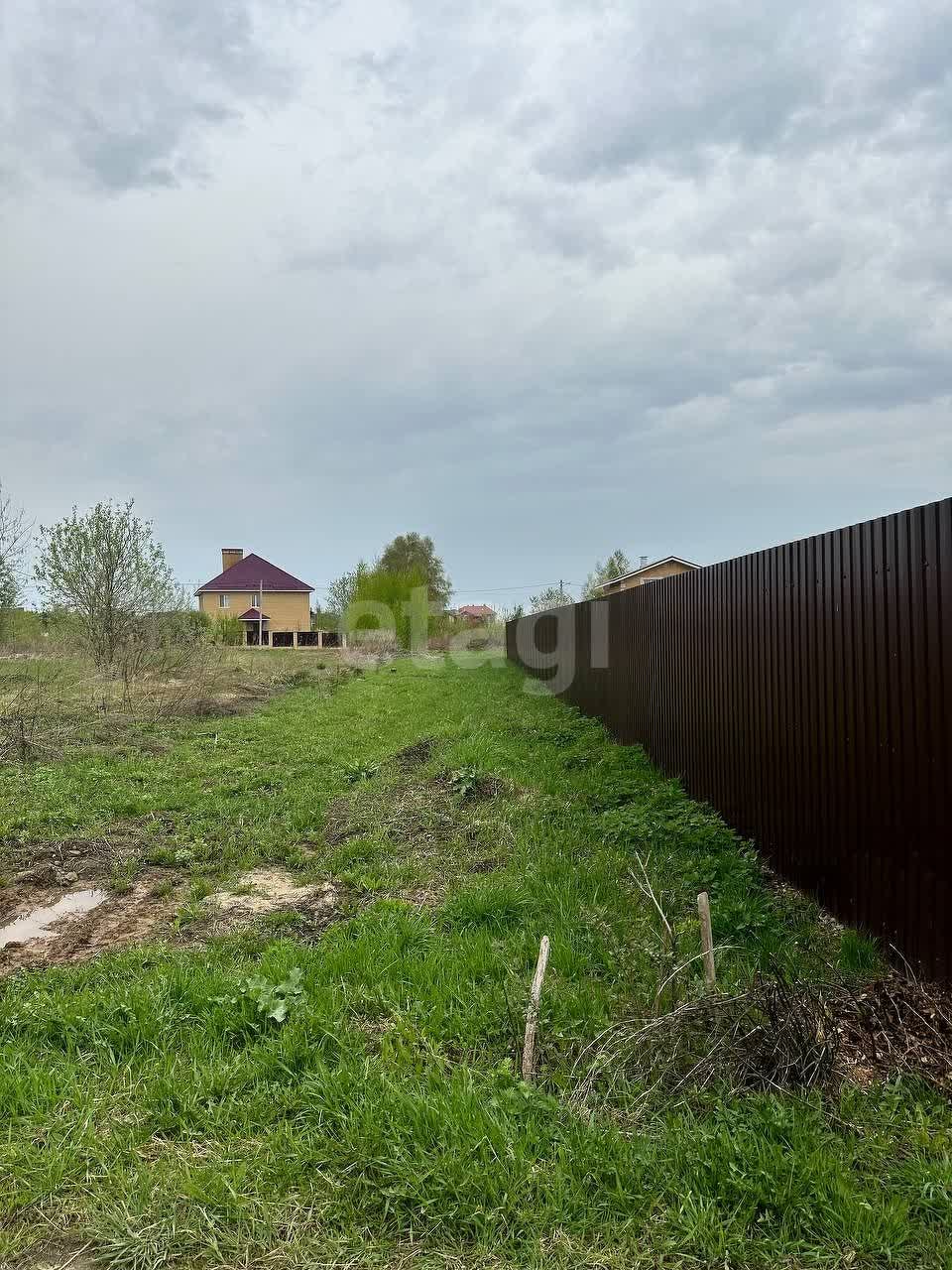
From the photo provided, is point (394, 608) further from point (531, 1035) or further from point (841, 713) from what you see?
point (531, 1035)

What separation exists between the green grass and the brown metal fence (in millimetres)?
349

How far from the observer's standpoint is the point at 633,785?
678 cm

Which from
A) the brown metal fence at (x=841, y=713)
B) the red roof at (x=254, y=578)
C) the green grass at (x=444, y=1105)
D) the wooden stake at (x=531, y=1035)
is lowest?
the green grass at (x=444, y=1105)

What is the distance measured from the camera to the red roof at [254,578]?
175 feet

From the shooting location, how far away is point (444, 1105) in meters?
2.34

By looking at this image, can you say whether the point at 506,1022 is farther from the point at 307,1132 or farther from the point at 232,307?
the point at 232,307

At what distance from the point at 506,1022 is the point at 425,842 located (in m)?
2.80

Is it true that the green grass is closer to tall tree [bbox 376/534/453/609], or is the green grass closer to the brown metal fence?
the brown metal fence

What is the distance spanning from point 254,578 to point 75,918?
51418 mm

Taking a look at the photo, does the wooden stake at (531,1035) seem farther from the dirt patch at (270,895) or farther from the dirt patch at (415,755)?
the dirt patch at (415,755)

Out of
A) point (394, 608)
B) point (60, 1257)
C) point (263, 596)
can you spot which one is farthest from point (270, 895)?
point (263, 596)

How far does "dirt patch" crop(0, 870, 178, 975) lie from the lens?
3.92 meters

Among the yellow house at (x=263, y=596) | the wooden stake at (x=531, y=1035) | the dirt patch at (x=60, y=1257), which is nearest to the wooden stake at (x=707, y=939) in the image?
the wooden stake at (x=531, y=1035)

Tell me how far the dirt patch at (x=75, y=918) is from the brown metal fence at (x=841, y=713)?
12.4ft
